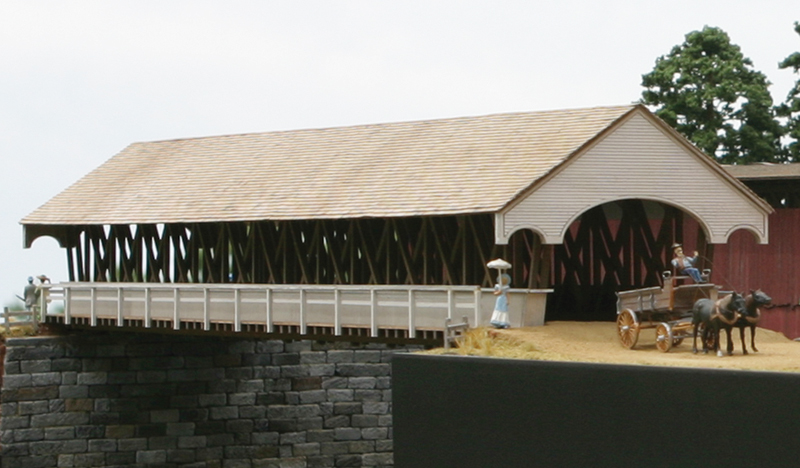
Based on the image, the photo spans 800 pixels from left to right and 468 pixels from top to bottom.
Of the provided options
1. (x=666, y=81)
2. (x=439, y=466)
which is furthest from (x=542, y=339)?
(x=666, y=81)

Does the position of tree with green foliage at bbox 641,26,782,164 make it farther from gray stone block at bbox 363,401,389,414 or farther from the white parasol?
the white parasol

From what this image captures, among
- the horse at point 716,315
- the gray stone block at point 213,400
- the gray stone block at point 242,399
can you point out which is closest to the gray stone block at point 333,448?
the gray stone block at point 242,399

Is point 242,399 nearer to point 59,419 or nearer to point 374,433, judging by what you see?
point 374,433

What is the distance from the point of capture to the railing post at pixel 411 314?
90.5ft

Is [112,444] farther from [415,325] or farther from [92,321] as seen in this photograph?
[415,325]

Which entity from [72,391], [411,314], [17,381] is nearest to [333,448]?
[72,391]

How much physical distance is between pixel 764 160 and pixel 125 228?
2425cm

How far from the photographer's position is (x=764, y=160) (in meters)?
52.0

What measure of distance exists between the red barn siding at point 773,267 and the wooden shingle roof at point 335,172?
9.18 metres

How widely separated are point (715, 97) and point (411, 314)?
26619 millimetres

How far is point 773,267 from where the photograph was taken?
37.0m

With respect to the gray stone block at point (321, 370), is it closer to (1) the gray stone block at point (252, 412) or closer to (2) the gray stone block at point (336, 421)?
(2) the gray stone block at point (336, 421)

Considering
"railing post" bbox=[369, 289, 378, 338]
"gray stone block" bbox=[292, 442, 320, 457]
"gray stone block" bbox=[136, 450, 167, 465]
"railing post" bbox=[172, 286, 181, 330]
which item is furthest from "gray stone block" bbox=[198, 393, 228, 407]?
"railing post" bbox=[369, 289, 378, 338]

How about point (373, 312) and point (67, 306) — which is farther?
point (67, 306)
